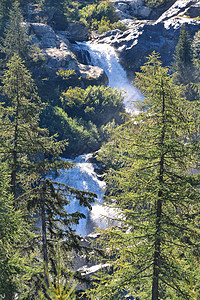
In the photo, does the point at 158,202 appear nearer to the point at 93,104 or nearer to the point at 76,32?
the point at 93,104

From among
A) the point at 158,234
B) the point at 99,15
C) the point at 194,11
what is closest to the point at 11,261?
the point at 158,234

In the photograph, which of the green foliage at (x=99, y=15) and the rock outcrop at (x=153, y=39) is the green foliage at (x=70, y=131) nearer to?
the rock outcrop at (x=153, y=39)

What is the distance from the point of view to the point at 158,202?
288 inches

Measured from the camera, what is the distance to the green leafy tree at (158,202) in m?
6.77

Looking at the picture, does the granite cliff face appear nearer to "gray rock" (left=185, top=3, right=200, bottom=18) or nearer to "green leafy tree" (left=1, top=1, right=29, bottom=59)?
"gray rock" (left=185, top=3, right=200, bottom=18)

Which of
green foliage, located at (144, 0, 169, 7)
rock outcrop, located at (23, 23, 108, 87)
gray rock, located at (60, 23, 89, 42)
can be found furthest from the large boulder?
rock outcrop, located at (23, 23, 108, 87)

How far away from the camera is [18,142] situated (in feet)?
34.8

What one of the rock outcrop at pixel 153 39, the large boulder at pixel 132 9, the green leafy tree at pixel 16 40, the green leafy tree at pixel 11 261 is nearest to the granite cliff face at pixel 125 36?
the rock outcrop at pixel 153 39

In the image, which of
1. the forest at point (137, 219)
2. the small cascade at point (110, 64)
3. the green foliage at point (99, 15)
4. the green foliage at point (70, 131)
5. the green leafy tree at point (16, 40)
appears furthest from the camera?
the green foliage at point (99, 15)

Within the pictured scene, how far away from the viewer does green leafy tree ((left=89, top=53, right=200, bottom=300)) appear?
6.77 meters

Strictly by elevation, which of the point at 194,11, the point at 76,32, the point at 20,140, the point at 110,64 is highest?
the point at 194,11

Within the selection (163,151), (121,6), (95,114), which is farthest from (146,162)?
(121,6)

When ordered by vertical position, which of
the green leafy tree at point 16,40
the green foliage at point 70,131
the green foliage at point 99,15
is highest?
the green foliage at point 99,15

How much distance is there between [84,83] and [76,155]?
539 inches
